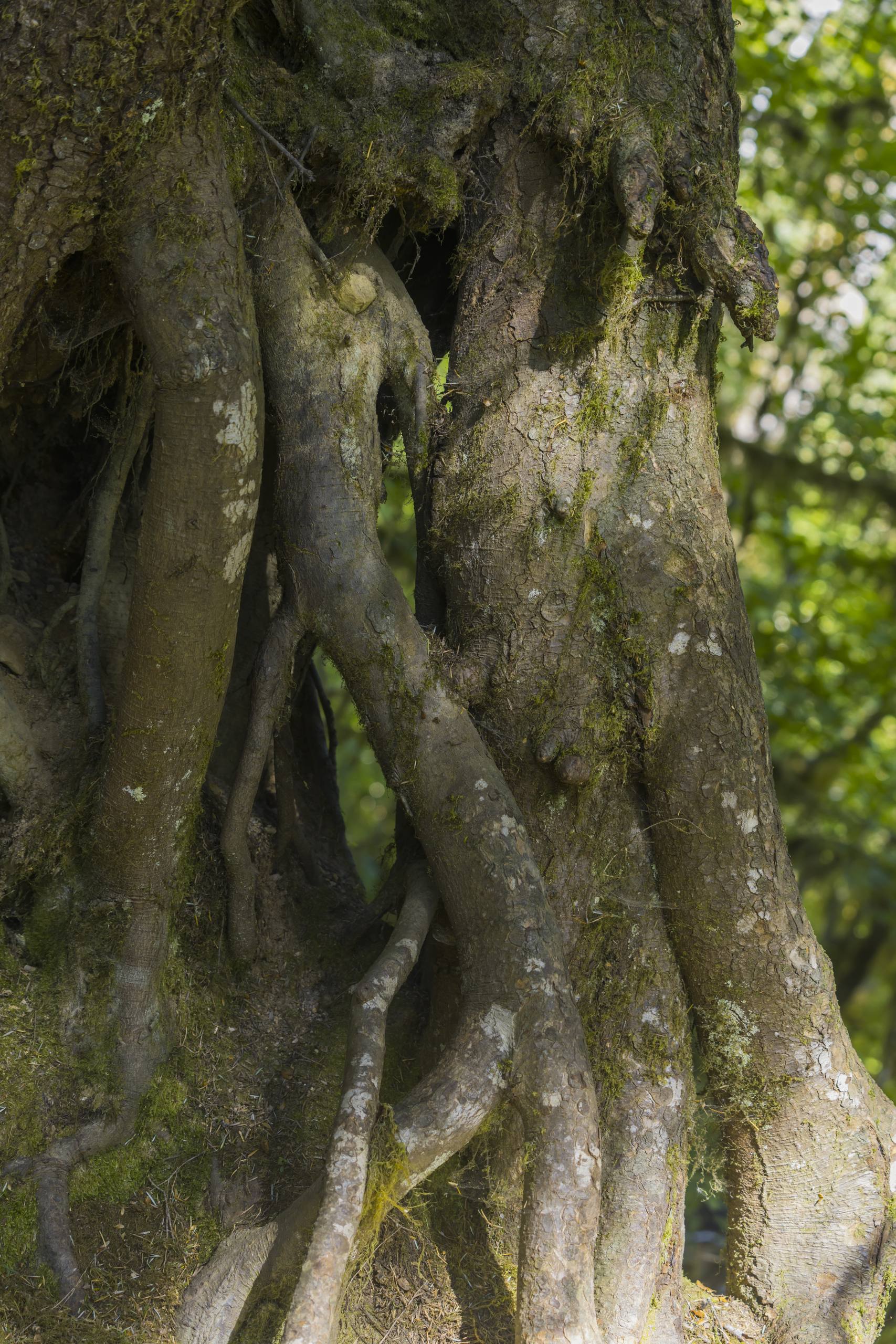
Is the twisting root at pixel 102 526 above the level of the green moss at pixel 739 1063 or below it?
above

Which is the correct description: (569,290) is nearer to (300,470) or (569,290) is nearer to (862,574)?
(300,470)

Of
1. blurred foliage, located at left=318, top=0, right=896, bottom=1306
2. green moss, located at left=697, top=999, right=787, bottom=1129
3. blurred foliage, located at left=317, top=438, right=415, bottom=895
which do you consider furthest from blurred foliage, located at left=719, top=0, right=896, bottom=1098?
green moss, located at left=697, top=999, right=787, bottom=1129

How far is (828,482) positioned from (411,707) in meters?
7.10

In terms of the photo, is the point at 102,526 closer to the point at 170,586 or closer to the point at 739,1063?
the point at 170,586

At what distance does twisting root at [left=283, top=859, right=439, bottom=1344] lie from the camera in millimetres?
2336

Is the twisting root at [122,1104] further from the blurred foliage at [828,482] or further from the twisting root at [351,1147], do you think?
the blurred foliage at [828,482]

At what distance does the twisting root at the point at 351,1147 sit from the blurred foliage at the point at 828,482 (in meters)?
5.20

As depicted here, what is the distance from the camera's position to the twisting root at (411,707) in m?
2.74

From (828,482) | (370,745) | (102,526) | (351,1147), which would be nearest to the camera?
(351,1147)

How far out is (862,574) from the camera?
9.65 metres

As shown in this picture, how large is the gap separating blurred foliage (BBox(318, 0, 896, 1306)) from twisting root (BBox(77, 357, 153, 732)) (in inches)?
167

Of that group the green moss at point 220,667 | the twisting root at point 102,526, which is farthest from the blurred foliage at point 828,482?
the green moss at point 220,667

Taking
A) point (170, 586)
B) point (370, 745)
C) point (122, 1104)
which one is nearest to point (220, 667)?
point (170, 586)

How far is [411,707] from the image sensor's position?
10.0ft
